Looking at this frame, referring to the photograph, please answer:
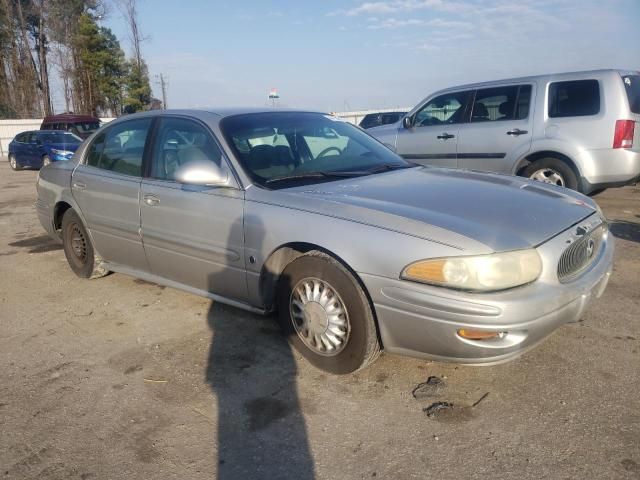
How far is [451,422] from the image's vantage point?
2.51m

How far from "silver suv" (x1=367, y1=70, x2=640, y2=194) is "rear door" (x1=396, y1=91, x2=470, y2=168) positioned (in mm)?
14

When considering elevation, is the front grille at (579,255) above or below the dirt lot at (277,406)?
above

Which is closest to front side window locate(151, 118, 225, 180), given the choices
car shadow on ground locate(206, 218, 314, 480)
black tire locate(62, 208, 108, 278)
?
car shadow on ground locate(206, 218, 314, 480)

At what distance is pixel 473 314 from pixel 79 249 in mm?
3805

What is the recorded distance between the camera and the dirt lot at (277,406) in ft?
7.36

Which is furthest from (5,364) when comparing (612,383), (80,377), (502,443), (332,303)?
(612,383)

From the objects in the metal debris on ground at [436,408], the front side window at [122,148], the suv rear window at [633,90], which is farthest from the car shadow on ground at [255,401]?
the suv rear window at [633,90]

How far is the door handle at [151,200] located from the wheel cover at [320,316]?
1352 mm

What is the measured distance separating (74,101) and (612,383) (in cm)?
4298

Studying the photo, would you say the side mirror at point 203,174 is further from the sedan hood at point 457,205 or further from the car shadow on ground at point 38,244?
the car shadow on ground at point 38,244

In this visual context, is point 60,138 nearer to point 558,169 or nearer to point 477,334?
point 558,169

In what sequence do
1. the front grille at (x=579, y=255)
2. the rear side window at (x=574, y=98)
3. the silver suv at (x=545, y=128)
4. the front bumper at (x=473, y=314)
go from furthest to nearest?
the rear side window at (x=574, y=98), the silver suv at (x=545, y=128), the front grille at (x=579, y=255), the front bumper at (x=473, y=314)

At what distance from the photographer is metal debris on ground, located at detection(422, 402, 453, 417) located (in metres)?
2.59

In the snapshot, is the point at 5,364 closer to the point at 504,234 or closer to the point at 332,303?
the point at 332,303
